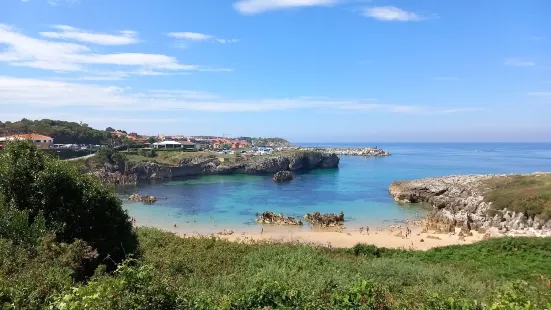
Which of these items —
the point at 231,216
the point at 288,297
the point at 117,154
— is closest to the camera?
the point at 288,297

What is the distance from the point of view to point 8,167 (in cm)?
1470

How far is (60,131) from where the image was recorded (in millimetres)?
100000

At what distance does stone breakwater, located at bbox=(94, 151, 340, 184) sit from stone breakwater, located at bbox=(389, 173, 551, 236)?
1570 inches

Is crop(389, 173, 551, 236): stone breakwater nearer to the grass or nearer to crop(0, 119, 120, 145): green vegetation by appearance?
the grass

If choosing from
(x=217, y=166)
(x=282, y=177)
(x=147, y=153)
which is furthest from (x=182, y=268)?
(x=147, y=153)

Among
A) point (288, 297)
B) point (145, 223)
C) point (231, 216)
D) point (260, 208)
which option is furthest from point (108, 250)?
point (260, 208)

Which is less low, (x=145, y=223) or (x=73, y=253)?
(x=73, y=253)

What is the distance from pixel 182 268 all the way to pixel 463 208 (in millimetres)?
40495

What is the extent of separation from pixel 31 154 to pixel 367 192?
5720 cm

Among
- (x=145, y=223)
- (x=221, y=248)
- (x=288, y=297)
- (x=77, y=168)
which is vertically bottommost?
(x=145, y=223)

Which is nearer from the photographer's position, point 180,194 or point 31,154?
point 31,154

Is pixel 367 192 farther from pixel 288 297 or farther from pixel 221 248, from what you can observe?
pixel 288 297

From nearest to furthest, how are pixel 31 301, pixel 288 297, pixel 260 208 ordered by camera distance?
1. pixel 31 301
2. pixel 288 297
3. pixel 260 208

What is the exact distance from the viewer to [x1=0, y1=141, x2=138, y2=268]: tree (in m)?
14.5
